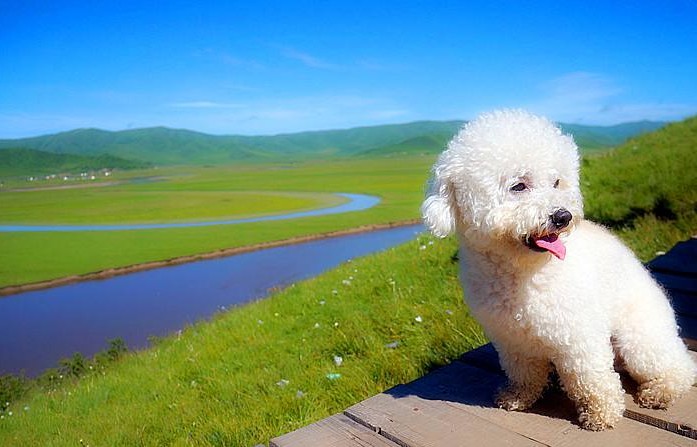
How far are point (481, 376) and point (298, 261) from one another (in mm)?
17774

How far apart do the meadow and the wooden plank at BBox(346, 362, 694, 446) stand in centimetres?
118

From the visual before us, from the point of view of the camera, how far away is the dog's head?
2.19 meters

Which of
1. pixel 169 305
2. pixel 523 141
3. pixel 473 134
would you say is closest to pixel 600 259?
pixel 523 141

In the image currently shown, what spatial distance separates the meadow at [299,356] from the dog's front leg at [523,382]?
1.37 metres

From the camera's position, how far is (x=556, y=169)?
7.59 ft

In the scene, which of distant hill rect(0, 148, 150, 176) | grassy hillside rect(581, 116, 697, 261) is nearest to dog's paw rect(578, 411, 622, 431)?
grassy hillside rect(581, 116, 697, 261)

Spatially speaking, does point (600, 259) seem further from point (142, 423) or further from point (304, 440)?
point (142, 423)

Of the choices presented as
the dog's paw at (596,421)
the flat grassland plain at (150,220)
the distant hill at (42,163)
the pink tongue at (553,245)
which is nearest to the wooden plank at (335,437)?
the dog's paw at (596,421)

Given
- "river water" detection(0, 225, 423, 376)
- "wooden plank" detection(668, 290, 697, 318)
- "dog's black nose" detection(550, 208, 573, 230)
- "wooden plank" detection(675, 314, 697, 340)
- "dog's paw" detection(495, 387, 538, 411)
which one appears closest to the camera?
"dog's black nose" detection(550, 208, 573, 230)

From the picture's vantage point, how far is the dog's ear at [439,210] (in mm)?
2357

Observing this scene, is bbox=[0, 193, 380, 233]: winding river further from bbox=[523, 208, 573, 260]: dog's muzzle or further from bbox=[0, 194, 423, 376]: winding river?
bbox=[523, 208, 573, 260]: dog's muzzle

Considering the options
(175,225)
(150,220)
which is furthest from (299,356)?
(150,220)

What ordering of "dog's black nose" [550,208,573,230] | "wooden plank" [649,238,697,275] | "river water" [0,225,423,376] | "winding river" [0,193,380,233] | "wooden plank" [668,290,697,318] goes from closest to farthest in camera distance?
1. "dog's black nose" [550,208,573,230]
2. "wooden plank" [668,290,697,318]
3. "wooden plank" [649,238,697,275]
4. "river water" [0,225,423,376]
5. "winding river" [0,193,380,233]

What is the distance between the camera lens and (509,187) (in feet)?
7.55
